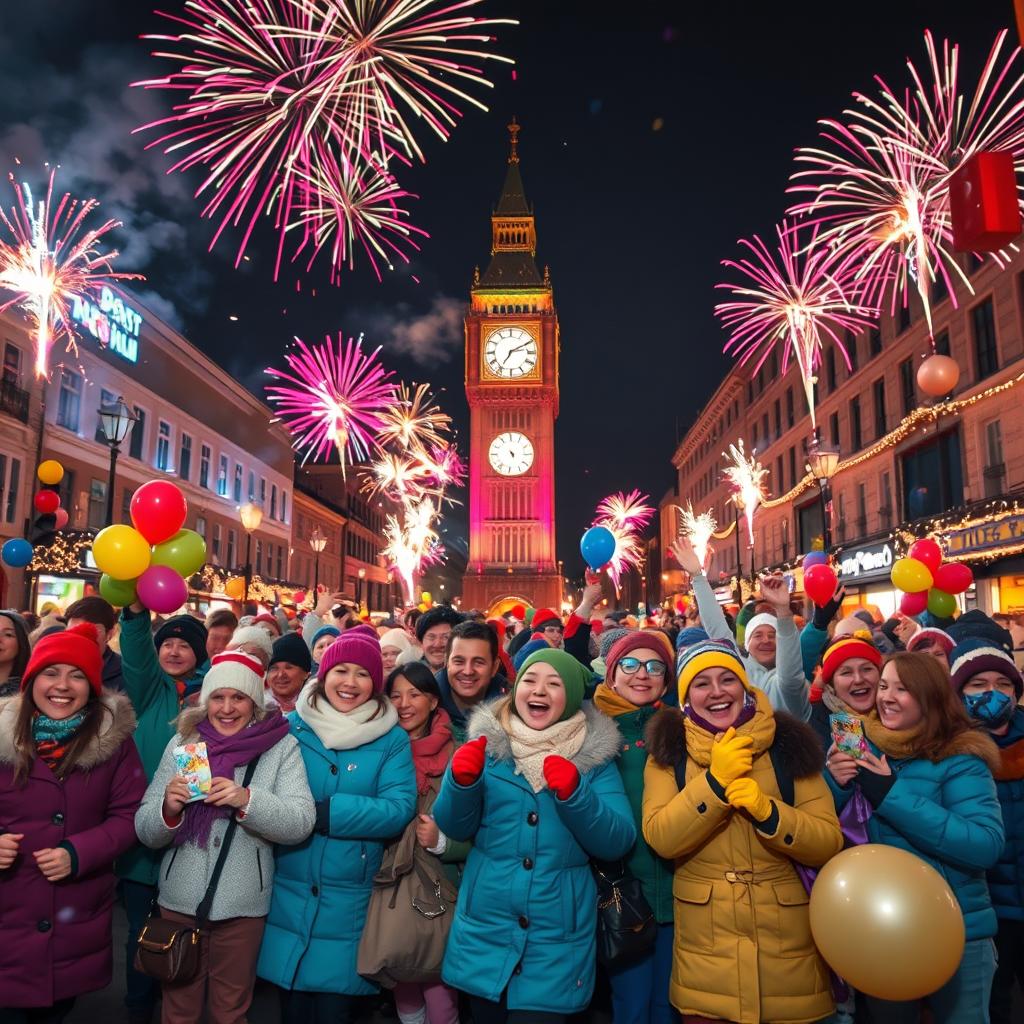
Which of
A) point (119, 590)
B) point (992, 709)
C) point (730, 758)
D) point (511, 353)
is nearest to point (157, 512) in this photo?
point (119, 590)

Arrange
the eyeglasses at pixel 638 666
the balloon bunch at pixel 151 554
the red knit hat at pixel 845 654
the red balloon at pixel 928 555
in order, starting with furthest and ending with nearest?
the red balloon at pixel 928 555, the balloon bunch at pixel 151 554, the red knit hat at pixel 845 654, the eyeglasses at pixel 638 666

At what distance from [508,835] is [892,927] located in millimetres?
1542

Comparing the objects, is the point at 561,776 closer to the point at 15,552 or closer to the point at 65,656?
the point at 65,656

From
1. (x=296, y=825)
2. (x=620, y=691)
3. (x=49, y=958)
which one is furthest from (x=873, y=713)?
(x=49, y=958)

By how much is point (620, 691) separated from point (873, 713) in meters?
1.31

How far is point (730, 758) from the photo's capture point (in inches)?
126

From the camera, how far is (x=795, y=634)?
16.5ft

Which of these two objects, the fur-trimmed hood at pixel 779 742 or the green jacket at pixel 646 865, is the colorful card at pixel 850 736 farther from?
the green jacket at pixel 646 865

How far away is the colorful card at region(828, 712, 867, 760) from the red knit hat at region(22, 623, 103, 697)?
3.53m

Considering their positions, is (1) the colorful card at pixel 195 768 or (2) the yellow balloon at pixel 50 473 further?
(2) the yellow balloon at pixel 50 473

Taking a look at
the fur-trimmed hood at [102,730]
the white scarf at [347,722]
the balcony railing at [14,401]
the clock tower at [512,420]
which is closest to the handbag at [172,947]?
the white scarf at [347,722]

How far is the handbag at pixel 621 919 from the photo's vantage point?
3535 millimetres

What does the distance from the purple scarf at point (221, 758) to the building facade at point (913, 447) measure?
18.7 m

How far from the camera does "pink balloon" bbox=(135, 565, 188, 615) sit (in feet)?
16.4
